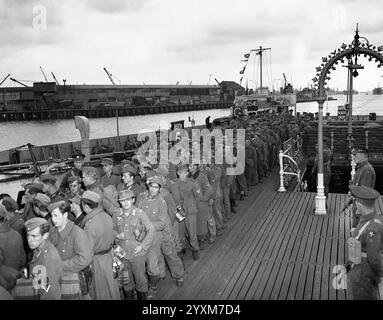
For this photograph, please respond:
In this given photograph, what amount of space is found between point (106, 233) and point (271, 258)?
3.45 meters

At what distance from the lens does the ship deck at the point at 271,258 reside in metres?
5.55

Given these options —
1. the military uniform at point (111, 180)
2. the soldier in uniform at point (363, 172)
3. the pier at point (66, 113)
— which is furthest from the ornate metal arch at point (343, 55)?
the pier at point (66, 113)

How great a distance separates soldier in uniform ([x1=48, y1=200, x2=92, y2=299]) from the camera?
4.00 metres

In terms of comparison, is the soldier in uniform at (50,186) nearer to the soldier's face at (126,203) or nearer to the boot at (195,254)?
the soldier's face at (126,203)

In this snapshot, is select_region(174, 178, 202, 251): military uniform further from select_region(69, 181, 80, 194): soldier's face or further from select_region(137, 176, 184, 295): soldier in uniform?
select_region(69, 181, 80, 194): soldier's face

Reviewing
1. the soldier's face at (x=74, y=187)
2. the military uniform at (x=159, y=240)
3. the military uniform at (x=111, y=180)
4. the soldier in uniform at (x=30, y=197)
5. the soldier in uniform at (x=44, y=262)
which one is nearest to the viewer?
the soldier in uniform at (x=44, y=262)

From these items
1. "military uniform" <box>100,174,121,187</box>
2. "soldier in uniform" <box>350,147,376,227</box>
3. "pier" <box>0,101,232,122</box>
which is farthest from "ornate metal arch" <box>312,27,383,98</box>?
"pier" <box>0,101,232,122</box>

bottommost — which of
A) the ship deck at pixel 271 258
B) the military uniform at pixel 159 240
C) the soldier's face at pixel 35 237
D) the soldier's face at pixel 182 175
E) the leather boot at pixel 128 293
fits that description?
the ship deck at pixel 271 258

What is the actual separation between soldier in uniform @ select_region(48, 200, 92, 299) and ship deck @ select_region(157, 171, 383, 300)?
1.90m

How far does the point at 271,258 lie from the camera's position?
6.71 meters

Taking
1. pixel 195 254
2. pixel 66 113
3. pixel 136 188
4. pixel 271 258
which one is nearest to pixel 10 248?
pixel 136 188

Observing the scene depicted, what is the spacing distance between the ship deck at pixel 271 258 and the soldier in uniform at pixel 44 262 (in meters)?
2.09

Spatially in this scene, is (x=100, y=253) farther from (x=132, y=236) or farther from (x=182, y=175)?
(x=182, y=175)

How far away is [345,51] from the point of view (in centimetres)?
850
